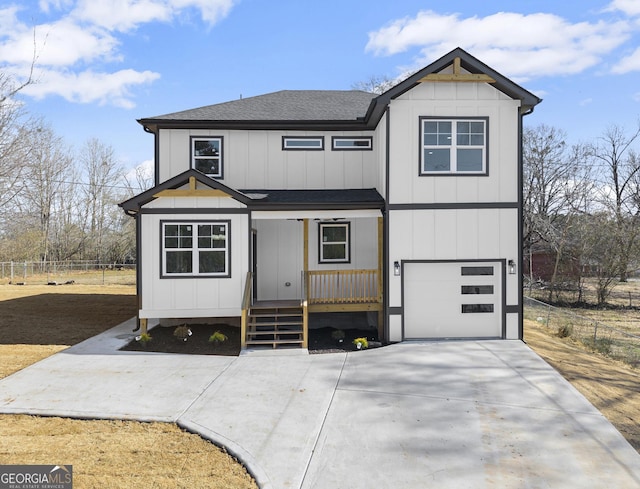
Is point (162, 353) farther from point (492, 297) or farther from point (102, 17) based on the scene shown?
point (102, 17)

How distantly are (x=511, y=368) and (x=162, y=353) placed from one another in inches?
287

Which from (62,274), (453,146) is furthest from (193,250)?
(62,274)

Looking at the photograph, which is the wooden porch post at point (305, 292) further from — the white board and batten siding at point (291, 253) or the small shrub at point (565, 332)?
the small shrub at point (565, 332)

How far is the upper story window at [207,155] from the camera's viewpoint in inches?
492

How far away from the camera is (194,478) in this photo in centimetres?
A: 452

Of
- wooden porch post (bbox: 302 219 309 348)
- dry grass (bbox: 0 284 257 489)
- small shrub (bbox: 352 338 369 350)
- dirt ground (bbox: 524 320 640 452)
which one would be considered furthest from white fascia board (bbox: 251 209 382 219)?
dry grass (bbox: 0 284 257 489)

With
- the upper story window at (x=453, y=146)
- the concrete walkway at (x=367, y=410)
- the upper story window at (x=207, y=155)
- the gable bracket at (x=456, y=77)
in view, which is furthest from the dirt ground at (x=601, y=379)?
the upper story window at (x=207, y=155)

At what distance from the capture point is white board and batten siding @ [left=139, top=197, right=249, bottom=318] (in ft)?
35.6

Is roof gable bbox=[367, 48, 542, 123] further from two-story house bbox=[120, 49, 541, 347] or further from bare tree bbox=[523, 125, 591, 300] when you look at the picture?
bare tree bbox=[523, 125, 591, 300]

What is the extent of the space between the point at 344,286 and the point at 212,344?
3.73 m

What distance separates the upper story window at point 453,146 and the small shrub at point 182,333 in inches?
276

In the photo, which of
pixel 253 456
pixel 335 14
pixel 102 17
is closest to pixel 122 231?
pixel 102 17

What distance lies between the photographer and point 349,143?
12.7m

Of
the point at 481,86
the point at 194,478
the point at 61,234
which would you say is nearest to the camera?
the point at 194,478
